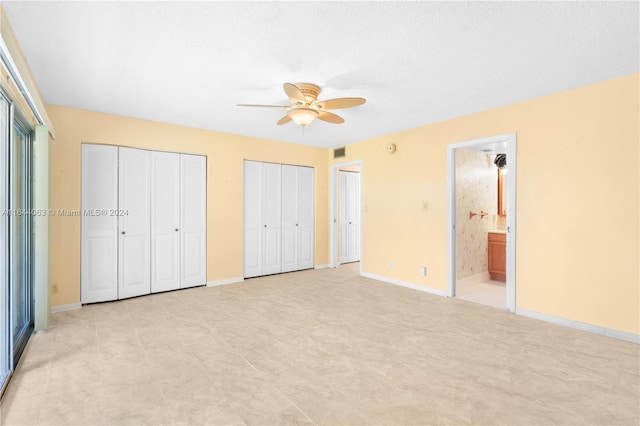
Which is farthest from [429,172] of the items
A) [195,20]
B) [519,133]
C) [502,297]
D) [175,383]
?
[175,383]

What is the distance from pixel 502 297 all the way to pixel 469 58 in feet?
10.7

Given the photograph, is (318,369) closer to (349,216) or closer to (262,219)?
(262,219)

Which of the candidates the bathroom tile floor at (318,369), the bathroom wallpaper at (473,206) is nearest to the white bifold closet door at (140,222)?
the bathroom tile floor at (318,369)

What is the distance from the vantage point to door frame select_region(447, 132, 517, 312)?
3654 mm

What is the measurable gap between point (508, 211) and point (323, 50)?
9.31 ft

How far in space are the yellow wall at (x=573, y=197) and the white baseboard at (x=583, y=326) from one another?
0.04m

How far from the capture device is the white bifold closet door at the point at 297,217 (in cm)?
586

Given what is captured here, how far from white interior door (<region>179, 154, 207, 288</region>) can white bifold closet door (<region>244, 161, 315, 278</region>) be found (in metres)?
0.72

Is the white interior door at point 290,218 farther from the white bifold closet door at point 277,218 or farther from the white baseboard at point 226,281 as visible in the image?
the white baseboard at point 226,281

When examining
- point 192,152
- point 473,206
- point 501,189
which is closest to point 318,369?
point 192,152

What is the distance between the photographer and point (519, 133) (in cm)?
361

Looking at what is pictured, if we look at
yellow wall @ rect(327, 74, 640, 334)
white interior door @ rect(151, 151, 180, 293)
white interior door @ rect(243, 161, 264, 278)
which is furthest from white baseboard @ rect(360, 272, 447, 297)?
white interior door @ rect(151, 151, 180, 293)

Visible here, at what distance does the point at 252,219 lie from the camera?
545 cm

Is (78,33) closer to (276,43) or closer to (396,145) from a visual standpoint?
(276,43)
